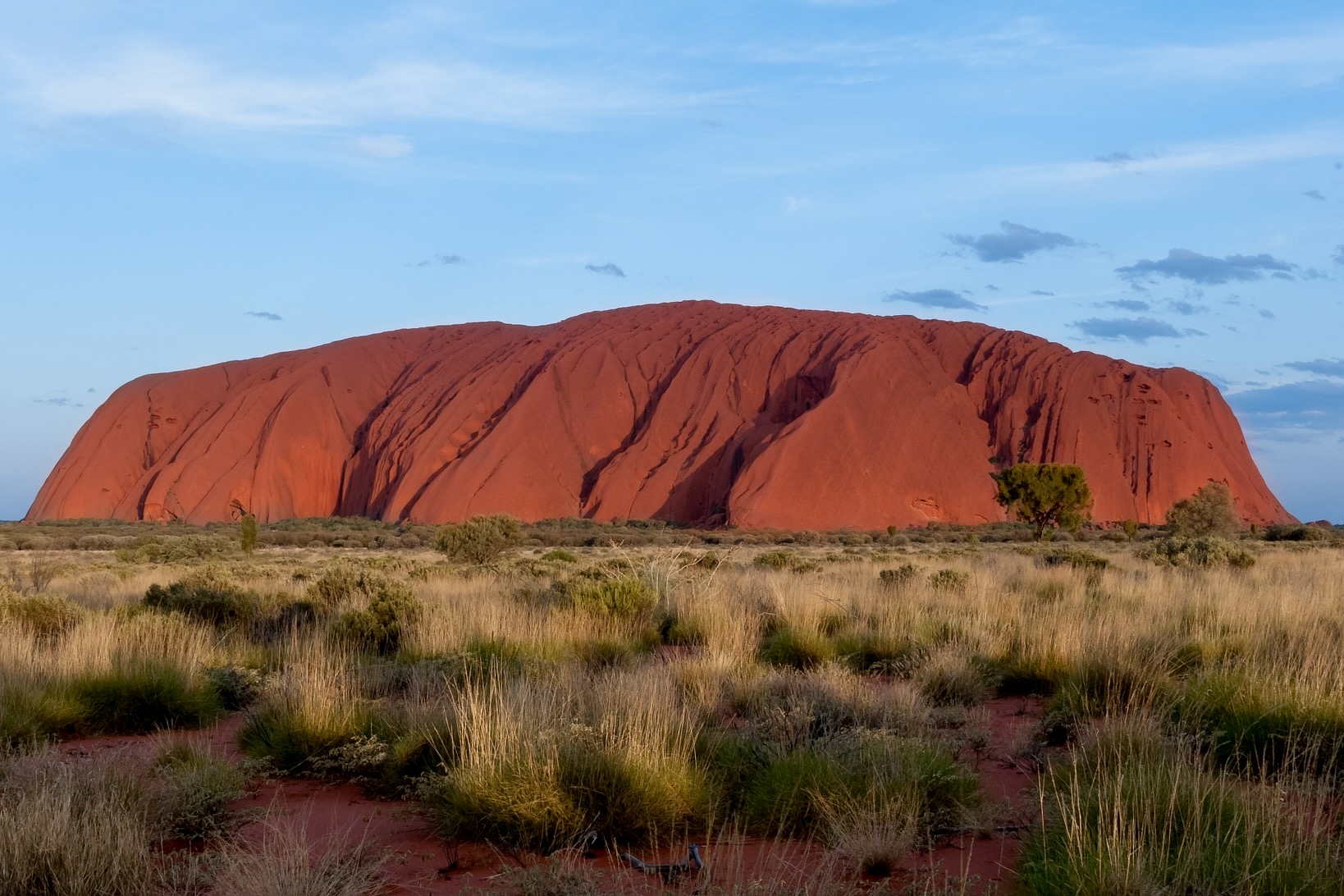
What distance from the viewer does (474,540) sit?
83.6ft

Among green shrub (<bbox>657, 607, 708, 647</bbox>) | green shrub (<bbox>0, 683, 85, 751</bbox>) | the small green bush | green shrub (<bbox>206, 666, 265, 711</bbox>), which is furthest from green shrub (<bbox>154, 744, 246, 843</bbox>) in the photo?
the small green bush

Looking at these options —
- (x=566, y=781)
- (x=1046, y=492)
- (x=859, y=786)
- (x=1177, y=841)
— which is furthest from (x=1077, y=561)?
(x=1046, y=492)

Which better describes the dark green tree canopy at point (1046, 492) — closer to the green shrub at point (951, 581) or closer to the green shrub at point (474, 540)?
the green shrub at point (474, 540)

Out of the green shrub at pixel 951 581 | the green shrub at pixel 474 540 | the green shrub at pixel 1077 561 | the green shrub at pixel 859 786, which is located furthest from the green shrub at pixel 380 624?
the green shrub at pixel 474 540

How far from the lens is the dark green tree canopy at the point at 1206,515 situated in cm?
4612

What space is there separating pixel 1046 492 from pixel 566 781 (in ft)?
131

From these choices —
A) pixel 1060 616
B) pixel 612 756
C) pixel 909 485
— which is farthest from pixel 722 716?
pixel 909 485

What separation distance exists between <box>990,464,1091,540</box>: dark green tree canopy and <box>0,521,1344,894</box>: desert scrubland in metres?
31.0

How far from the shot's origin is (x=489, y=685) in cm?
690

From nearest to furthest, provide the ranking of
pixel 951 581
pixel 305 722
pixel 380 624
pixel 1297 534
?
pixel 305 722 < pixel 380 624 < pixel 951 581 < pixel 1297 534

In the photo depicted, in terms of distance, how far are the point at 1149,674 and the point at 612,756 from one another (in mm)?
3970

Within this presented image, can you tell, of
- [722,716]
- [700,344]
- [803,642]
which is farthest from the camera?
[700,344]

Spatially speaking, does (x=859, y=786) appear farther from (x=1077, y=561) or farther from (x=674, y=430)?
(x=674, y=430)

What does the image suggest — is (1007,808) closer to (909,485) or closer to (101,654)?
(101,654)
